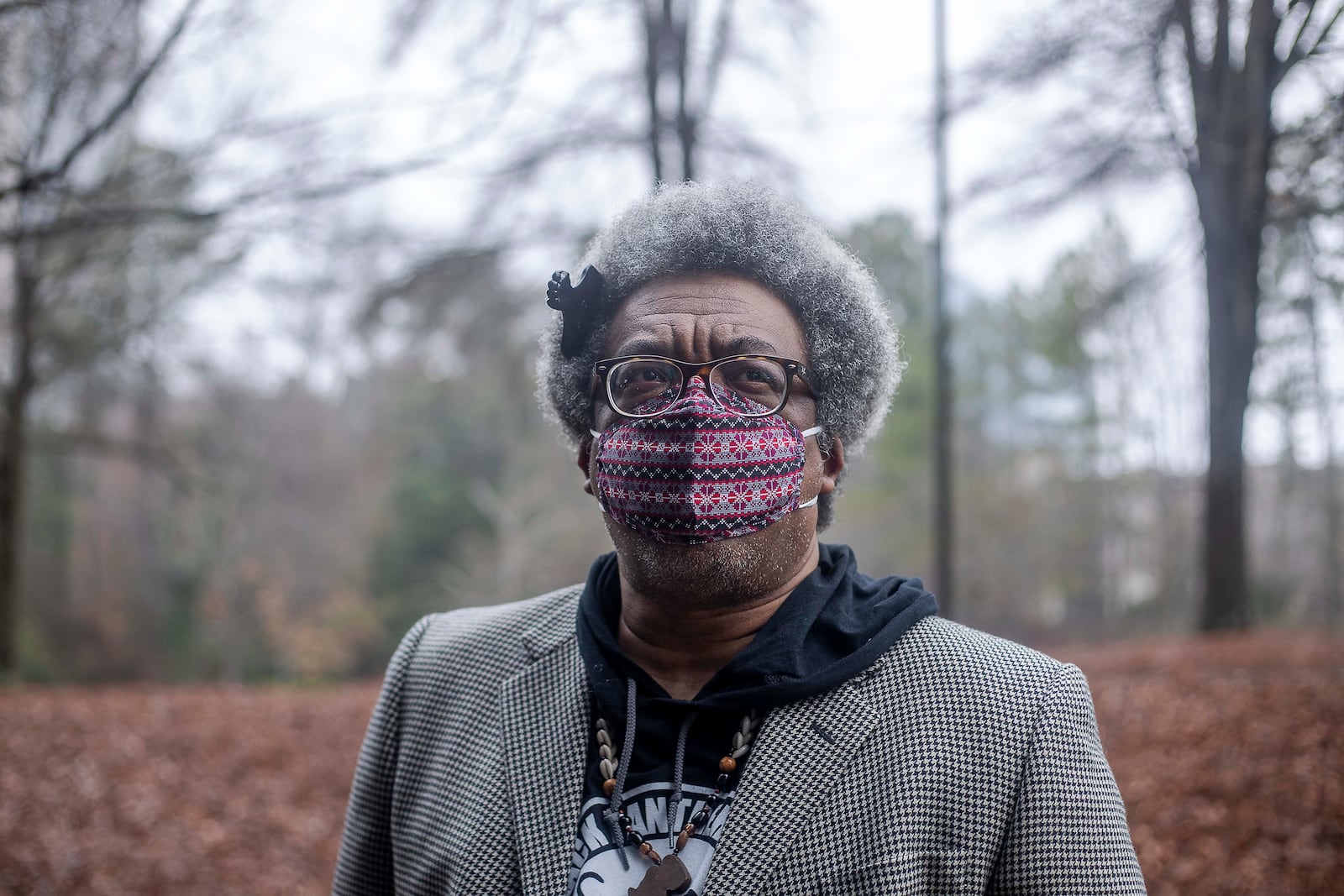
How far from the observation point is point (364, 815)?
7.11 feet

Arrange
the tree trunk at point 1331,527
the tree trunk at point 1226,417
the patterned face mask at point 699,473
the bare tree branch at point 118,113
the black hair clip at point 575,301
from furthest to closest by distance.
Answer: the tree trunk at point 1331,527 → the tree trunk at point 1226,417 → the bare tree branch at point 118,113 → the black hair clip at point 575,301 → the patterned face mask at point 699,473

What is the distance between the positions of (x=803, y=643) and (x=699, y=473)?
0.39 meters

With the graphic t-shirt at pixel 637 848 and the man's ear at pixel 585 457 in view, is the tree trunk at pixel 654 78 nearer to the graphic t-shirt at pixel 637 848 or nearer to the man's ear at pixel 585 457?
the man's ear at pixel 585 457

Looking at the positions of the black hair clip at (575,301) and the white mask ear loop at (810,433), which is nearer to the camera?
the white mask ear loop at (810,433)

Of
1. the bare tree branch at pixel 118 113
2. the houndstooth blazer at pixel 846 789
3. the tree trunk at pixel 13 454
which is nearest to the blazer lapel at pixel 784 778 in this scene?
the houndstooth blazer at pixel 846 789

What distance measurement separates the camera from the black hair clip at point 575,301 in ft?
7.14

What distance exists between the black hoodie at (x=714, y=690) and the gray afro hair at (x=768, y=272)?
0.39m

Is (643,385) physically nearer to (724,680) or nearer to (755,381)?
(755,381)

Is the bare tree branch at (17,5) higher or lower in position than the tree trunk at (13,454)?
higher

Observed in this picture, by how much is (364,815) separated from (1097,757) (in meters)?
1.54

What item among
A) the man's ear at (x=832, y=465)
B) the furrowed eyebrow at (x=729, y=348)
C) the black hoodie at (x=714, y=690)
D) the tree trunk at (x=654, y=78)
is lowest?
the black hoodie at (x=714, y=690)

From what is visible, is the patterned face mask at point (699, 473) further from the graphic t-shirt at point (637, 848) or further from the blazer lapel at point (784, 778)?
the graphic t-shirt at point (637, 848)

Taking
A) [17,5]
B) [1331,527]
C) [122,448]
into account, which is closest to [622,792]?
[17,5]

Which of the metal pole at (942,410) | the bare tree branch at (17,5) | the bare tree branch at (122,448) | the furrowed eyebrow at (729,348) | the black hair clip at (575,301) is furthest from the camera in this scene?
the bare tree branch at (122,448)
